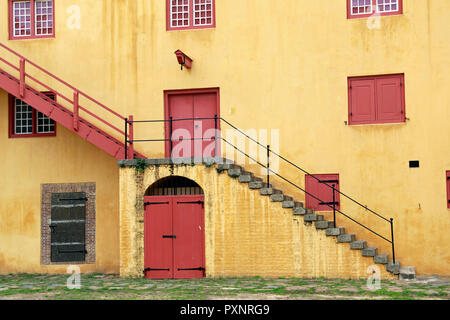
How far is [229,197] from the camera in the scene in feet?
57.0

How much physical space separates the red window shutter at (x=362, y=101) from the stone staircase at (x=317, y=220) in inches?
116

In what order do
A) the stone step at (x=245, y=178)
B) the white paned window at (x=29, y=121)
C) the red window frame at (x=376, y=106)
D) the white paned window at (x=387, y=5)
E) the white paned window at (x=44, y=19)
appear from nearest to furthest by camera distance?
the stone step at (x=245, y=178)
the red window frame at (x=376, y=106)
the white paned window at (x=387, y=5)
the white paned window at (x=29, y=121)
the white paned window at (x=44, y=19)

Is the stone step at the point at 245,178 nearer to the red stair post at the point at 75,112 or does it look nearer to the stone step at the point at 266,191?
the stone step at the point at 266,191

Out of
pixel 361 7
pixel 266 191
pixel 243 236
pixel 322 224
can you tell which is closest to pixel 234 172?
pixel 266 191

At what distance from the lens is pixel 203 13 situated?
63.9 feet

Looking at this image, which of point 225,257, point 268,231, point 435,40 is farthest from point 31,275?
point 435,40

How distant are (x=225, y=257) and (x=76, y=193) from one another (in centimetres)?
506

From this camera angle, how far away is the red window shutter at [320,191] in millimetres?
18422

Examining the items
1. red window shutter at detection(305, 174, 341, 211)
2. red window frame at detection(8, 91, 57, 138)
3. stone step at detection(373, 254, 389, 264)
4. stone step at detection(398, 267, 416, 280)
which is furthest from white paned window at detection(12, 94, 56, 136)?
stone step at detection(398, 267, 416, 280)

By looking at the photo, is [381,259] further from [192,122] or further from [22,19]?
[22,19]

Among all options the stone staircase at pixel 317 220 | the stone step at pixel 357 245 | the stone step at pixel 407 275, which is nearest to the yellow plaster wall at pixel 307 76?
the stone staircase at pixel 317 220

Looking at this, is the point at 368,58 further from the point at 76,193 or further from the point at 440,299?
the point at 76,193

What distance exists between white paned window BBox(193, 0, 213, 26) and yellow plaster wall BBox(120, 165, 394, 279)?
457 cm

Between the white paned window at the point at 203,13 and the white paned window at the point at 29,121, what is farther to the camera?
the white paned window at the point at 29,121
